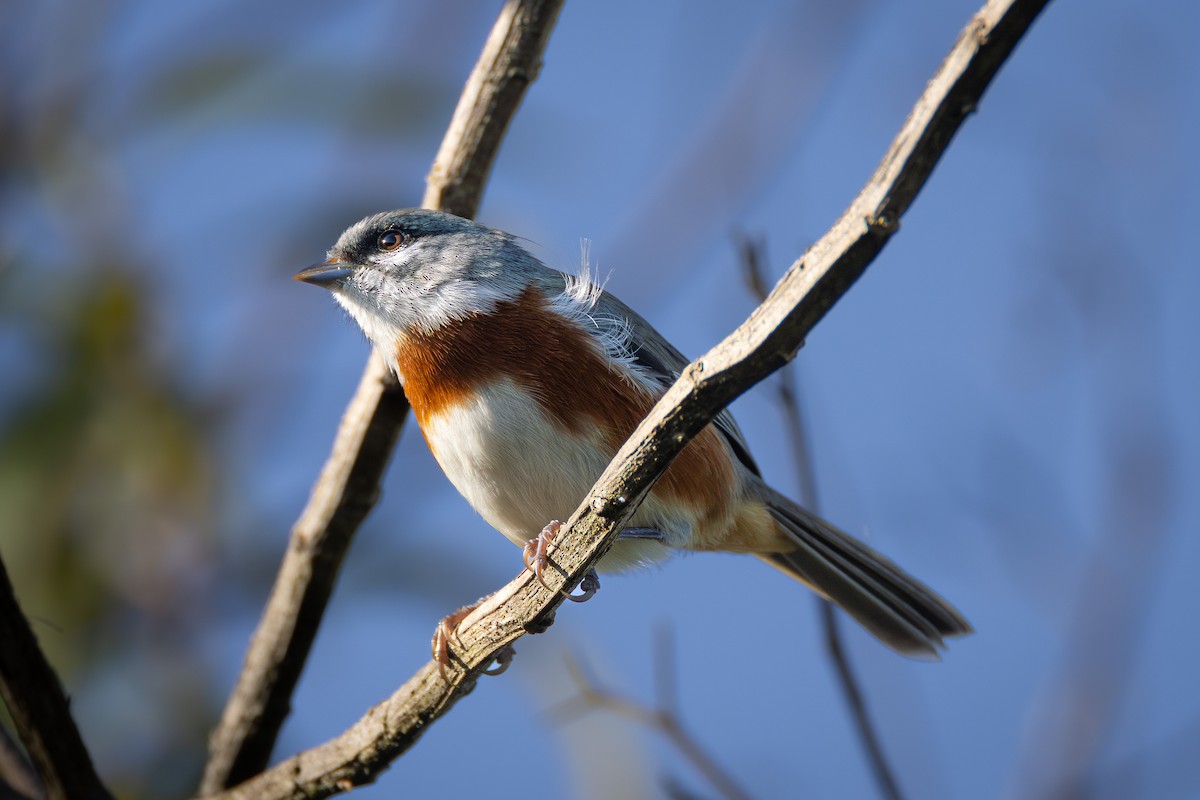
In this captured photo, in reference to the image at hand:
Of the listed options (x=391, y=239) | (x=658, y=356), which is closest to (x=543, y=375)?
(x=658, y=356)

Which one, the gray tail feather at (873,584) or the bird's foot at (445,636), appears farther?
the gray tail feather at (873,584)

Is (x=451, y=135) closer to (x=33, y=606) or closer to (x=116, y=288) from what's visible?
(x=116, y=288)

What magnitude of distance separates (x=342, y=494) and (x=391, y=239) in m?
1.08

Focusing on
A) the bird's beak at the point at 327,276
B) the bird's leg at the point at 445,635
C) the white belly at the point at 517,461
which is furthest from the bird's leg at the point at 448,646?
the bird's beak at the point at 327,276

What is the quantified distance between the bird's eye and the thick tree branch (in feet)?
5.59

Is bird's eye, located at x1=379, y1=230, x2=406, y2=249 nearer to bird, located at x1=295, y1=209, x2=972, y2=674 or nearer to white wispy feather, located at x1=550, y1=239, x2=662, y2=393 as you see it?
bird, located at x1=295, y1=209, x2=972, y2=674

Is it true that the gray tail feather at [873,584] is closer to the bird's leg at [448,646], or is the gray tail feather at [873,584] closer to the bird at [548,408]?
the bird at [548,408]

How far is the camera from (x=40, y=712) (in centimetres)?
298

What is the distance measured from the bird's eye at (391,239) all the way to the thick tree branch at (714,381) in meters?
1.70

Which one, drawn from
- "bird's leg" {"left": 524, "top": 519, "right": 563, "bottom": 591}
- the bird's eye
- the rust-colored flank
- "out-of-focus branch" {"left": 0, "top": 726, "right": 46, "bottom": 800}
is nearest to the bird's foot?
"bird's leg" {"left": 524, "top": 519, "right": 563, "bottom": 591}

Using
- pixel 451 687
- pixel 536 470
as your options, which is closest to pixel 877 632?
pixel 536 470

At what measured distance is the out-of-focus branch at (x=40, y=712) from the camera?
113 inches

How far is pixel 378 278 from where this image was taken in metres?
4.00

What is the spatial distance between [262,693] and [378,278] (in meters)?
1.55
